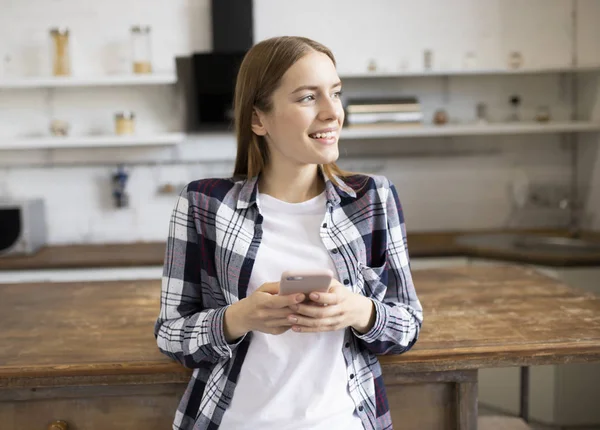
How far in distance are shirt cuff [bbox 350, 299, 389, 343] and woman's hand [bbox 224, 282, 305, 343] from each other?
0.18m

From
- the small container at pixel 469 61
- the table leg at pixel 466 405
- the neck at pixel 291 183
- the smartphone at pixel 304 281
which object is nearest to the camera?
the smartphone at pixel 304 281

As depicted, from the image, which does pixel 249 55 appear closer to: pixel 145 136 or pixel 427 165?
pixel 145 136

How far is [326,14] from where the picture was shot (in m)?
3.99

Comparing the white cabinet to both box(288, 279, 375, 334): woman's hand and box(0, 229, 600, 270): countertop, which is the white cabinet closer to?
box(0, 229, 600, 270): countertop

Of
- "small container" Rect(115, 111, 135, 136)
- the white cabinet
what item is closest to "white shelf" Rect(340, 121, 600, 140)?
"small container" Rect(115, 111, 135, 136)

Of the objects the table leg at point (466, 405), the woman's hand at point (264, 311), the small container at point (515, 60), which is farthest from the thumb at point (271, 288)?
the small container at point (515, 60)

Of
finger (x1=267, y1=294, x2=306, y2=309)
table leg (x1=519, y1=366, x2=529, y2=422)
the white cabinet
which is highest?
finger (x1=267, y1=294, x2=306, y2=309)

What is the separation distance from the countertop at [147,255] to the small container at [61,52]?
3.26 ft

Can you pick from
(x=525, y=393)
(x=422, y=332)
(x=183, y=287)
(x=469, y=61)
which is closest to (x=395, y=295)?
(x=422, y=332)

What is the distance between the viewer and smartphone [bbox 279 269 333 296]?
3.86 ft

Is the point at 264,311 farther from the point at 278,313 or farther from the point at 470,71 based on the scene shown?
the point at 470,71

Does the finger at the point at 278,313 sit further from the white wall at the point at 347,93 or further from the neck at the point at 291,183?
the white wall at the point at 347,93

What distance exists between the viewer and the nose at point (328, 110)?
137 cm

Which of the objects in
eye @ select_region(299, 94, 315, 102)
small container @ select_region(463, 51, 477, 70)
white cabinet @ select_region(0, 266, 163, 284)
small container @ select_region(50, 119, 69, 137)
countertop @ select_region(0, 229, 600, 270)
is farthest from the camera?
small container @ select_region(463, 51, 477, 70)
